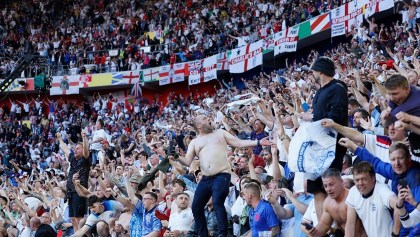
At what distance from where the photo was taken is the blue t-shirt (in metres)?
7.92

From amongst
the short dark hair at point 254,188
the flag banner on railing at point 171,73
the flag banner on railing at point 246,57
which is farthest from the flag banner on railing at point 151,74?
the short dark hair at point 254,188

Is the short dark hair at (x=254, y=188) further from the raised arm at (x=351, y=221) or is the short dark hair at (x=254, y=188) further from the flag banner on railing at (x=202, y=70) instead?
the flag banner on railing at (x=202, y=70)

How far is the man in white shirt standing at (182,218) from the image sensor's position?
948cm

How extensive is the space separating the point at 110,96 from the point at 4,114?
5052 mm

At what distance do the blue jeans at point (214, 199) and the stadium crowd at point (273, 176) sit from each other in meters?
0.01

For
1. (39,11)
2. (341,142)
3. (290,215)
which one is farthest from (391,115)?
(39,11)

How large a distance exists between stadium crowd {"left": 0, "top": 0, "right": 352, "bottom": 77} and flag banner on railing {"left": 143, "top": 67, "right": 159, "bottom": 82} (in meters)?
0.38

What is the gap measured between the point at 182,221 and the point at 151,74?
72.1ft

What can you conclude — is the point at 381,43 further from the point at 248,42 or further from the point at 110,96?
the point at 110,96

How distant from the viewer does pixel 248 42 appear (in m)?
26.8

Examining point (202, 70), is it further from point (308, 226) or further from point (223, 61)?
point (308, 226)

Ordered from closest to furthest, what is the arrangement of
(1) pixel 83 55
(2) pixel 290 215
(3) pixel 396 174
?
1. (3) pixel 396 174
2. (2) pixel 290 215
3. (1) pixel 83 55

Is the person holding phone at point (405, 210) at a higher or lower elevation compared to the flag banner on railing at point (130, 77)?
lower

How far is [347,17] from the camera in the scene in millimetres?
21375
